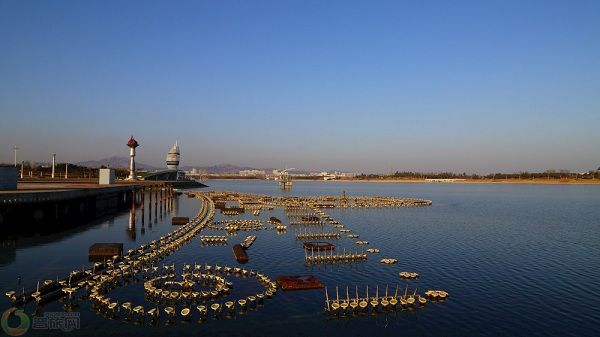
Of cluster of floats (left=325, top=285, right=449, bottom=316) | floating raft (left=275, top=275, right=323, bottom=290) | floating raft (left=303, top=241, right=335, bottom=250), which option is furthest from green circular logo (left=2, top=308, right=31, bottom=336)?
floating raft (left=303, top=241, right=335, bottom=250)

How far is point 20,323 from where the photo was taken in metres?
30.1

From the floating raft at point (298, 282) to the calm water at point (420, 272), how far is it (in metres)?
1.53

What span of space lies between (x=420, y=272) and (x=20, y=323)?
37.7 metres

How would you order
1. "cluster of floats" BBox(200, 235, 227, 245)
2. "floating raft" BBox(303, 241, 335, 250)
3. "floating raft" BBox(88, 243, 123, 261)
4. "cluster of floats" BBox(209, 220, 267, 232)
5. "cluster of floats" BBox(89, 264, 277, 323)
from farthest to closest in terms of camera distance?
"cluster of floats" BBox(209, 220, 267, 232), "cluster of floats" BBox(200, 235, 227, 245), "floating raft" BBox(303, 241, 335, 250), "floating raft" BBox(88, 243, 123, 261), "cluster of floats" BBox(89, 264, 277, 323)

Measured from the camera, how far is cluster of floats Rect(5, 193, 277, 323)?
108ft

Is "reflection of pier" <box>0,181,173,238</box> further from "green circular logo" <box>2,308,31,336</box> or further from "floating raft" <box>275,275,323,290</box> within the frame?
"floating raft" <box>275,275,323,290</box>

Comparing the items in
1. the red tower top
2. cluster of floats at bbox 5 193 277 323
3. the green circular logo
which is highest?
the red tower top

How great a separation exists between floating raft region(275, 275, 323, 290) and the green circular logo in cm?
2033

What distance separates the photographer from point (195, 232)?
7062 cm

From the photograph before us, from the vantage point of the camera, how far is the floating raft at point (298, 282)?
39531mm

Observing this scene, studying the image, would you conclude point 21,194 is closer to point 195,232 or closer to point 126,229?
point 126,229

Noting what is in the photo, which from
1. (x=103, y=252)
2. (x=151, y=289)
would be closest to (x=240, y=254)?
(x=103, y=252)

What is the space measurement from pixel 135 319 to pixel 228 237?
37379mm

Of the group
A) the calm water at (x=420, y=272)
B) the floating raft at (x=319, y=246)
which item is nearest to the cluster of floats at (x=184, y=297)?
the calm water at (x=420, y=272)
